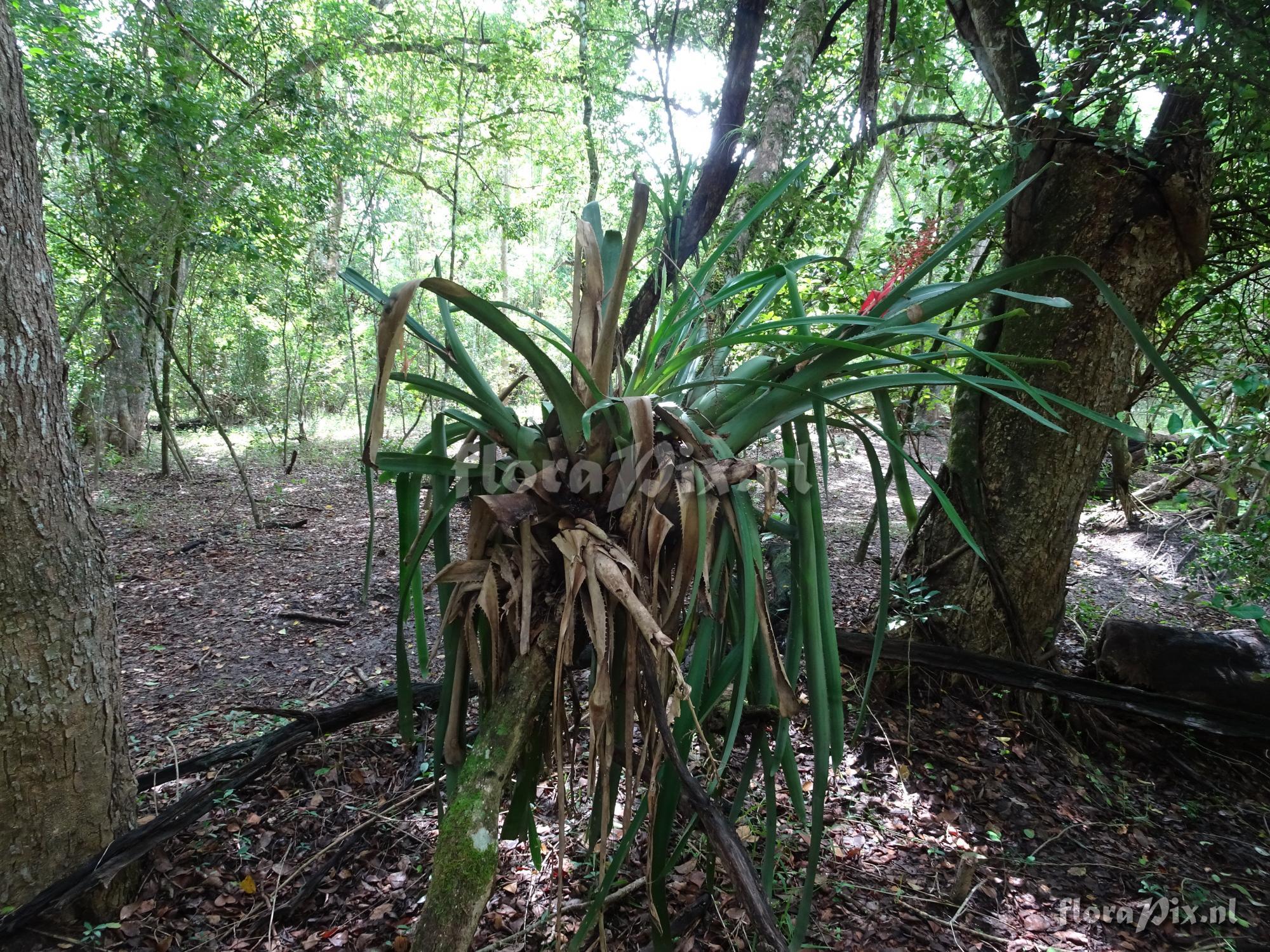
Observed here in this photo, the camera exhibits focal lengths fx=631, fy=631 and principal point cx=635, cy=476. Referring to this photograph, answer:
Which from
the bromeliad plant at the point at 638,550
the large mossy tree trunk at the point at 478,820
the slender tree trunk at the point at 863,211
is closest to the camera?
the large mossy tree trunk at the point at 478,820

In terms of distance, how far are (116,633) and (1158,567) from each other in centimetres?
528

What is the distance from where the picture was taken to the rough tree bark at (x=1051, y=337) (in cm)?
198

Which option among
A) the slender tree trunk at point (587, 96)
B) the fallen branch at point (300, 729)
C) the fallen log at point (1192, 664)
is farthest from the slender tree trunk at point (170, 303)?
the fallen log at point (1192, 664)

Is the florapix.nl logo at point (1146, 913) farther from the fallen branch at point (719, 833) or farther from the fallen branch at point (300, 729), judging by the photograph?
the fallen branch at point (300, 729)

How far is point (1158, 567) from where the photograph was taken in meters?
4.09

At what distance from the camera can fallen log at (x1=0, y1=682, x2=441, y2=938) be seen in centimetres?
122

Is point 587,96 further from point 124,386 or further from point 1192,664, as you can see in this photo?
point 1192,664

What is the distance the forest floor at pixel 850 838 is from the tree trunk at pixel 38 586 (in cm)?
22

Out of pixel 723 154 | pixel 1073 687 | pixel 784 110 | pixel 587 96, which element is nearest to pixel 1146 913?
pixel 1073 687

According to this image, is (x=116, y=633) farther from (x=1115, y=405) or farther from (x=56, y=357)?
(x=1115, y=405)

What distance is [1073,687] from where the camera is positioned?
2035 millimetres

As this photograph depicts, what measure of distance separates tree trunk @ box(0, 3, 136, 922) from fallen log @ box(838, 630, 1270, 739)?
77.6 inches

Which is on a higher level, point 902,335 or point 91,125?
point 91,125

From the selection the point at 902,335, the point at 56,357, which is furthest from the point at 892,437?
the point at 56,357
